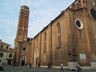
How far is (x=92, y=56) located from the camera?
16938mm

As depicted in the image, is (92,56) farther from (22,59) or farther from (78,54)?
(22,59)

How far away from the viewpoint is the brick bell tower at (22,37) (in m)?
40.0

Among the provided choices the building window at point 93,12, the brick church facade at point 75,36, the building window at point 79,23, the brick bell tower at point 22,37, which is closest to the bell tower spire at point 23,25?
the brick bell tower at point 22,37

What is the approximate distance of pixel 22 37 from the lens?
148ft

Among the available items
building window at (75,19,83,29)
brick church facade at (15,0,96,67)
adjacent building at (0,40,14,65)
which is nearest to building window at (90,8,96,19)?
brick church facade at (15,0,96,67)

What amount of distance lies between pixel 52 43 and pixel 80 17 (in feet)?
27.4

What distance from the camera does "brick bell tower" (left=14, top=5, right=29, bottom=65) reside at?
131 feet

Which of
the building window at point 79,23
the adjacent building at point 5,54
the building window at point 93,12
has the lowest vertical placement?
the adjacent building at point 5,54

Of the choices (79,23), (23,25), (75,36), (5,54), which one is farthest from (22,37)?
(75,36)

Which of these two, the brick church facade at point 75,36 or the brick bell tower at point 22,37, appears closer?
the brick church facade at point 75,36

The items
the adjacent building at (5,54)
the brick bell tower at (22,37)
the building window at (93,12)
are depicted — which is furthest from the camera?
the adjacent building at (5,54)

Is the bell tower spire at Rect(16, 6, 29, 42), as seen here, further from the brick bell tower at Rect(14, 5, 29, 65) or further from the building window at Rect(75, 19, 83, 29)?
the building window at Rect(75, 19, 83, 29)

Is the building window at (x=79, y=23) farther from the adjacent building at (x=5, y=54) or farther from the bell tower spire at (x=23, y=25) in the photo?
the adjacent building at (x=5, y=54)

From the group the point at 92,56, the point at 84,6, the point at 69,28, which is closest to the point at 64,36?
the point at 69,28
